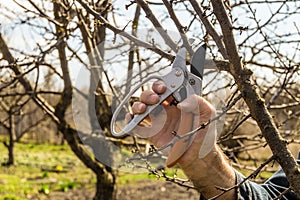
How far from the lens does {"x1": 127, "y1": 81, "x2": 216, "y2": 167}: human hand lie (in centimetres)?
134

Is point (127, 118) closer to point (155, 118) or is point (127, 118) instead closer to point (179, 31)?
point (155, 118)

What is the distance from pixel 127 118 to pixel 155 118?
0.41ft

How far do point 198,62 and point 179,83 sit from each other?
10cm

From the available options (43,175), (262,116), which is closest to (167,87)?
(262,116)

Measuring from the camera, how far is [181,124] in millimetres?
1424

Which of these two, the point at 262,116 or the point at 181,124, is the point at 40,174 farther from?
the point at 262,116

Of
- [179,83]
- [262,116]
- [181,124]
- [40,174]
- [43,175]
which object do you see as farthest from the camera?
[40,174]

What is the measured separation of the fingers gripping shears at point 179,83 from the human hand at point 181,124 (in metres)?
0.01

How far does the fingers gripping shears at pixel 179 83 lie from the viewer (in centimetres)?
132

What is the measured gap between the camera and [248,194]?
1818mm

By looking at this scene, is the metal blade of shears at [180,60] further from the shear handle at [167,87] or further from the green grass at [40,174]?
the green grass at [40,174]

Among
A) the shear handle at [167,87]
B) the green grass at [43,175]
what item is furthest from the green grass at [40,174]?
the shear handle at [167,87]

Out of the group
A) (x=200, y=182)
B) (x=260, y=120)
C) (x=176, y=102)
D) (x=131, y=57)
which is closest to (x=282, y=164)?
(x=260, y=120)

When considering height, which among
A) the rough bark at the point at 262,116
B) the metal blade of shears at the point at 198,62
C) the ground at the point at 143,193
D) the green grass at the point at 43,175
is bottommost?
the ground at the point at 143,193
